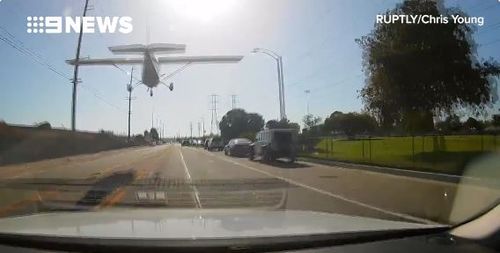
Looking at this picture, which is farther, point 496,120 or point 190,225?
point 496,120

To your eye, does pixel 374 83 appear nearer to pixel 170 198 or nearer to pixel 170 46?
pixel 170 46

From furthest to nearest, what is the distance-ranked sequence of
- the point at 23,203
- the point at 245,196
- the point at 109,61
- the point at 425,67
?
1. the point at 109,61
2. the point at 425,67
3. the point at 245,196
4. the point at 23,203

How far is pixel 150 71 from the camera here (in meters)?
48.5

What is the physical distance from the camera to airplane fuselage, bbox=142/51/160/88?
47.7 meters

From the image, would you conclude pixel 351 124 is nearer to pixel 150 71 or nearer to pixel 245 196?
pixel 150 71

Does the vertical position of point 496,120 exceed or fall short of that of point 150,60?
it falls short

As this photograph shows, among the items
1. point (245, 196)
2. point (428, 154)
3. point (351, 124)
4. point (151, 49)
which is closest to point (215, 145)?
point (151, 49)

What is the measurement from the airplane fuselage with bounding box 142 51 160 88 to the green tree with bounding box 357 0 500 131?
1648cm

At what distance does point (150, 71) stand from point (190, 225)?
43.9m

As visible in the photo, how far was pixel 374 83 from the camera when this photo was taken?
133 ft

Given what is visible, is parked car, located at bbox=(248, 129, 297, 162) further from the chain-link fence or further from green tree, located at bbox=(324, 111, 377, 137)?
green tree, located at bbox=(324, 111, 377, 137)

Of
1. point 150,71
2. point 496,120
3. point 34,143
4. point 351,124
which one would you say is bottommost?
point 34,143

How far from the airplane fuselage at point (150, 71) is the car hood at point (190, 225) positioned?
137ft

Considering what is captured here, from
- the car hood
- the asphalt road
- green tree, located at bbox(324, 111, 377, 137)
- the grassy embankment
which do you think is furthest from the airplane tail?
green tree, located at bbox(324, 111, 377, 137)
